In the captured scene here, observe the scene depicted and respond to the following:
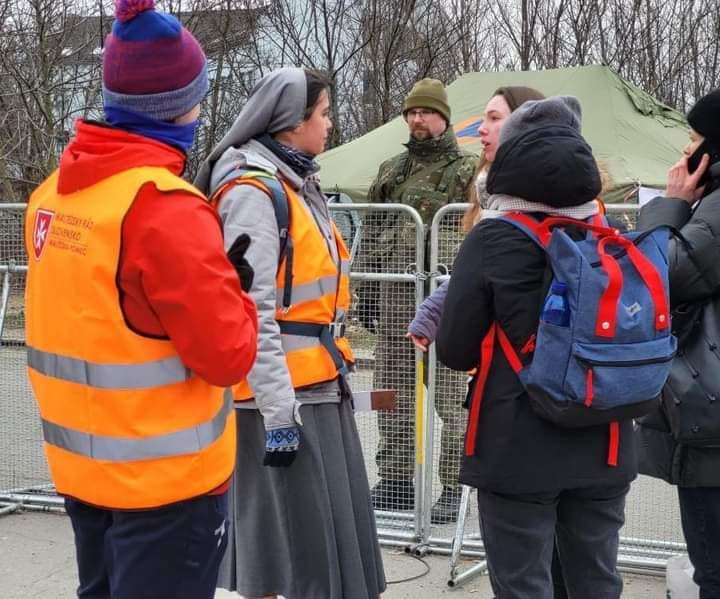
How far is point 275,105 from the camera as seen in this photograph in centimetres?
331

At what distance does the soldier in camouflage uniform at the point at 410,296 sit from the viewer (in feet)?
15.9

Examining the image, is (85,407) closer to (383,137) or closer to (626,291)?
(626,291)

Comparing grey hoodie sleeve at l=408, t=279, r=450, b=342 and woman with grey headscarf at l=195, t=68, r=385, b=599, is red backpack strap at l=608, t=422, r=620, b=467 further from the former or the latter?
woman with grey headscarf at l=195, t=68, r=385, b=599

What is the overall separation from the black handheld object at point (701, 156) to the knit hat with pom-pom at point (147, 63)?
1.79 metres

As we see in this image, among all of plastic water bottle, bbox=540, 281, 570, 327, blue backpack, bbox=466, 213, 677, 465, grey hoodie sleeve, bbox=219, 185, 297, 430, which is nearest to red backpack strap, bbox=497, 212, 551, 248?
blue backpack, bbox=466, 213, 677, 465

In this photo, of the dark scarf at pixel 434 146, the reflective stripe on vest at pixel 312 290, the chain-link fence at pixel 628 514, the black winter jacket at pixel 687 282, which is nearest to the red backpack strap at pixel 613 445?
the black winter jacket at pixel 687 282

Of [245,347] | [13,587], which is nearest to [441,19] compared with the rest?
[13,587]

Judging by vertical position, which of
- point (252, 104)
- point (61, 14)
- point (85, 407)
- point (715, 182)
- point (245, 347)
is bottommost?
point (85, 407)

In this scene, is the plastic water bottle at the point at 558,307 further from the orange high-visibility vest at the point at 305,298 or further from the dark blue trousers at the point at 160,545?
the dark blue trousers at the point at 160,545

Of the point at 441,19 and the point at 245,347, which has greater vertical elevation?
the point at 441,19

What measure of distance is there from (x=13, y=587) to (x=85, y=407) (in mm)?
2531

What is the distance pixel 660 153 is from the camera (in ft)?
35.8

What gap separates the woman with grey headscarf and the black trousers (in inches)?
24.1

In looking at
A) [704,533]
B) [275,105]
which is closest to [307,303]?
[275,105]
